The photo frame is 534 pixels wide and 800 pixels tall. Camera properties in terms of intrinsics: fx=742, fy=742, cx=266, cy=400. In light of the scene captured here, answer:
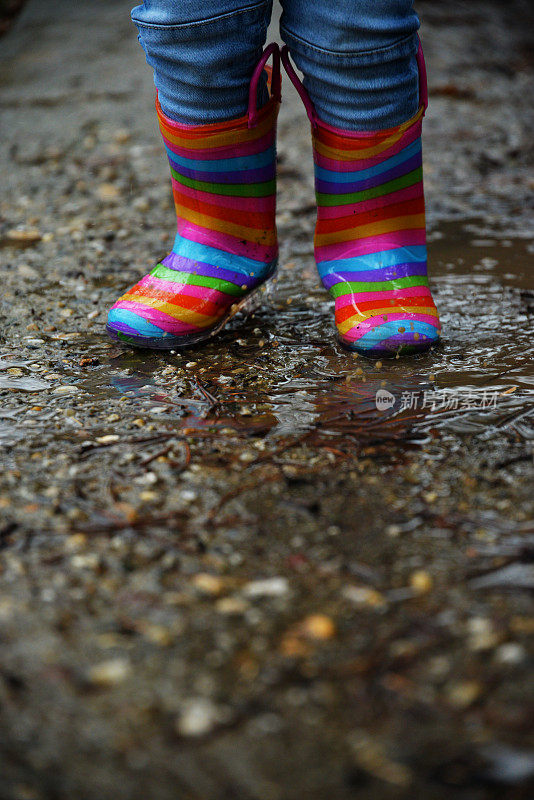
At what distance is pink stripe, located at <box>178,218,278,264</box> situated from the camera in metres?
1.62

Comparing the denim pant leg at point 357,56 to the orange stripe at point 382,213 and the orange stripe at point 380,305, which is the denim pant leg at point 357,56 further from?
the orange stripe at point 380,305

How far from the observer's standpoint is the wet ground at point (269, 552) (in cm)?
74

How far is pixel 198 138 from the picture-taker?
1.48 m

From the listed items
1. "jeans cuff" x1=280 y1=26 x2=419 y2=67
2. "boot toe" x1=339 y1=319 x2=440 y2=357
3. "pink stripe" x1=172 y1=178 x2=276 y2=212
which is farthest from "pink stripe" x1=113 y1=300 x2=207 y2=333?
"jeans cuff" x1=280 y1=26 x2=419 y2=67

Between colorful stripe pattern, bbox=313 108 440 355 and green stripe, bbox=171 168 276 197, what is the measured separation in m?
0.12

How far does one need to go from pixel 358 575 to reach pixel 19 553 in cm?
45

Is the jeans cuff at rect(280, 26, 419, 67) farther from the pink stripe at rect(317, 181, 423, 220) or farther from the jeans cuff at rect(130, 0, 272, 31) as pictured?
the pink stripe at rect(317, 181, 423, 220)

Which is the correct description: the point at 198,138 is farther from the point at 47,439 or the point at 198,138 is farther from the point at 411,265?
the point at 47,439

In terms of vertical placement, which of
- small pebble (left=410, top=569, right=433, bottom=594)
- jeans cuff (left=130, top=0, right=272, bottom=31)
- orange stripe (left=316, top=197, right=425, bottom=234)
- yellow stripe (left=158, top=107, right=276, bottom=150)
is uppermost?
jeans cuff (left=130, top=0, right=272, bottom=31)

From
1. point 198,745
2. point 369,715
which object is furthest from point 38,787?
point 369,715

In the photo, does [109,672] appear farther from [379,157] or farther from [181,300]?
[379,157]

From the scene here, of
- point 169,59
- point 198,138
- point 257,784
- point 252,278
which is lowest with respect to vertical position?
point 257,784

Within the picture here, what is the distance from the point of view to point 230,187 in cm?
156

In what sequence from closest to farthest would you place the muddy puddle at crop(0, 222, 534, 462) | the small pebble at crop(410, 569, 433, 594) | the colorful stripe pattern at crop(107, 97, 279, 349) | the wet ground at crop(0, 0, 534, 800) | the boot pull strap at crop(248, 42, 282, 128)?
the wet ground at crop(0, 0, 534, 800)
the small pebble at crop(410, 569, 433, 594)
the muddy puddle at crop(0, 222, 534, 462)
the boot pull strap at crop(248, 42, 282, 128)
the colorful stripe pattern at crop(107, 97, 279, 349)
